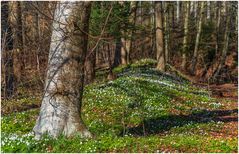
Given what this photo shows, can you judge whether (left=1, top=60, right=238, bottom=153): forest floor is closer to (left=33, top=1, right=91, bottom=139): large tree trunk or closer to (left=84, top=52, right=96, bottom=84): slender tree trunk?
(left=33, top=1, right=91, bottom=139): large tree trunk

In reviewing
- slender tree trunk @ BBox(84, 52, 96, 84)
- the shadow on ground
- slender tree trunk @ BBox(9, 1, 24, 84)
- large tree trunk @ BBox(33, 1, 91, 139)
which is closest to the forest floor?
the shadow on ground

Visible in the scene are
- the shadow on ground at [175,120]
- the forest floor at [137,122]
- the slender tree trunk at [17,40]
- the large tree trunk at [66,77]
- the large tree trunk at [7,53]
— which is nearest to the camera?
the forest floor at [137,122]

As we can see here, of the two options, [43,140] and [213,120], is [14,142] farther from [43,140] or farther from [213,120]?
[213,120]

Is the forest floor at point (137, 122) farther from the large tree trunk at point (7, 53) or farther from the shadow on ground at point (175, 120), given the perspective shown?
the large tree trunk at point (7, 53)

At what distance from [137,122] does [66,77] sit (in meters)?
5.19

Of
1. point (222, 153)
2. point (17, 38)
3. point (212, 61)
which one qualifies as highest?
point (17, 38)

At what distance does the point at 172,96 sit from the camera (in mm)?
21766

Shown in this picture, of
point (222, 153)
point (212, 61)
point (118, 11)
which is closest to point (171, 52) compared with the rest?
point (212, 61)

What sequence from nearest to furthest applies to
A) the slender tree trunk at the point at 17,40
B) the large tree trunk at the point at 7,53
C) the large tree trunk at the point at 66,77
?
1. the large tree trunk at the point at 66,77
2. the large tree trunk at the point at 7,53
3. the slender tree trunk at the point at 17,40

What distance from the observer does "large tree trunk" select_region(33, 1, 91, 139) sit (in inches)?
417

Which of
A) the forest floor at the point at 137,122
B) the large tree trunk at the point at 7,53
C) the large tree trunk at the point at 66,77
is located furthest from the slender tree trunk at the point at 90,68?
the large tree trunk at the point at 66,77

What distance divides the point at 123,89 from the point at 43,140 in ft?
37.1

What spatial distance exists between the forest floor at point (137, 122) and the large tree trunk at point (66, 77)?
1.39 ft

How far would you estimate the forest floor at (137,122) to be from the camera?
→ 391 inches
